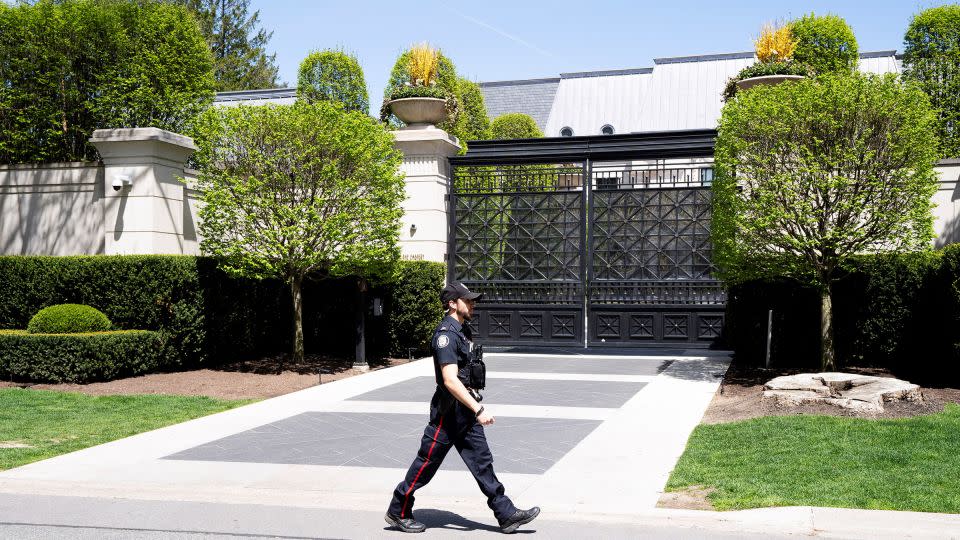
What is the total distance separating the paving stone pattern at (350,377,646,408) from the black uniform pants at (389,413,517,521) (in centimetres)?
562

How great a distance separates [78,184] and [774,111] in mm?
11570

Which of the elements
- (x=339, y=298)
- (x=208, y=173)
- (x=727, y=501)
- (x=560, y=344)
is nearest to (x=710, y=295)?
(x=560, y=344)

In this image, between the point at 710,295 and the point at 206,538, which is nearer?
the point at 206,538

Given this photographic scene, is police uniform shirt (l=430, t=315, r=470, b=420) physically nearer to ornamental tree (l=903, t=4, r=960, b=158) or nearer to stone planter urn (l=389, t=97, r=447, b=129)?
stone planter urn (l=389, t=97, r=447, b=129)

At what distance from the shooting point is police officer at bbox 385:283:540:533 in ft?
19.7

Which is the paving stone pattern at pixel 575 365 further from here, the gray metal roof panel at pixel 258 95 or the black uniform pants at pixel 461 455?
the gray metal roof panel at pixel 258 95

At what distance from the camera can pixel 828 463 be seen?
7.67m

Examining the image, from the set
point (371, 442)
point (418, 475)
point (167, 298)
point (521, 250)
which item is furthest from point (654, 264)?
point (418, 475)

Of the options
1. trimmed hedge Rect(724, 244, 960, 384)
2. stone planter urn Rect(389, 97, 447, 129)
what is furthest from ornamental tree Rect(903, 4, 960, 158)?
stone planter urn Rect(389, 97, 447, 129)

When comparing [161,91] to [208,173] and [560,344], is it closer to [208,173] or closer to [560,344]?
[208,173]

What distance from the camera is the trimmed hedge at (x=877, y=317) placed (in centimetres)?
1238

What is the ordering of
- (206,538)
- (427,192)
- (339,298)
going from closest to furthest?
(206,538), (339,298), (427,192)

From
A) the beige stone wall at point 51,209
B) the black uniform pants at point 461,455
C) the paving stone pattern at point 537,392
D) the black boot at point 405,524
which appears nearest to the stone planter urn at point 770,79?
the paving stone pattern at point 537,392

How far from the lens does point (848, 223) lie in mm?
12008
